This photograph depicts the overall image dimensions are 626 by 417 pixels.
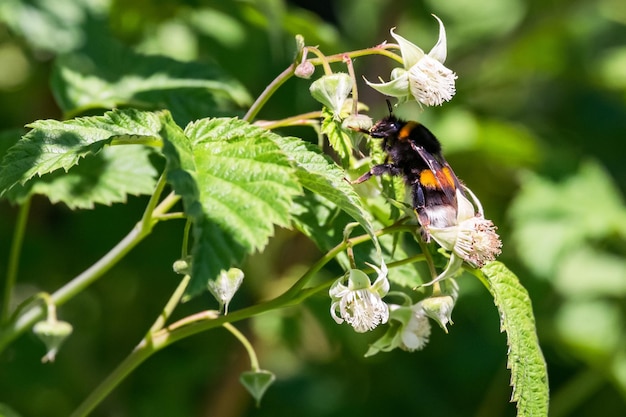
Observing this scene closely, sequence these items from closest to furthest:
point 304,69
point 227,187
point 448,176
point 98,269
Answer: point 227,187 → point 304,69 → point 448,176 → point 98,269

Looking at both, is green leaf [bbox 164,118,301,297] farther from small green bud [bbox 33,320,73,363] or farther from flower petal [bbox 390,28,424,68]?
small green bud [bbox 33,320,73,363]

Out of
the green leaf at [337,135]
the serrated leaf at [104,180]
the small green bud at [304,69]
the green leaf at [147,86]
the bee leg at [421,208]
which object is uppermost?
the small green bud at [304,69]

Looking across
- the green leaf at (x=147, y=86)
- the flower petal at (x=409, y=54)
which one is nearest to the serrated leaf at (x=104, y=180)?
the green leaf at (x=147, y=86)

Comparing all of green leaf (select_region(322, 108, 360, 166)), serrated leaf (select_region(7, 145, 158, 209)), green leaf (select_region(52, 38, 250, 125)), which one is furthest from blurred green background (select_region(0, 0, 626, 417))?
green leaf (select_region(322, 108, 360, 166))

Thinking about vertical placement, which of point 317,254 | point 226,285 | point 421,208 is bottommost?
point 317,254

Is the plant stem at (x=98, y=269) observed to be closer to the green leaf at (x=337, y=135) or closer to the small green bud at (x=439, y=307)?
the green leaf at (x=337, y=135)

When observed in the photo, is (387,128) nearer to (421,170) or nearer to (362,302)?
(421,170)

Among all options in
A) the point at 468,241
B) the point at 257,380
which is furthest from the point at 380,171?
the point at 257,380
